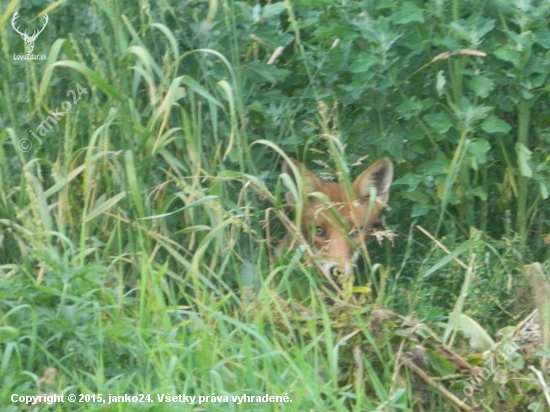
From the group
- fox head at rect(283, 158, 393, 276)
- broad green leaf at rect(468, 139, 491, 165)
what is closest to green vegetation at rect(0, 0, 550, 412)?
broad green leaf at rect(468, 139, 491, 165)

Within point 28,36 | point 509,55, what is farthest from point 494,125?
point 28,36

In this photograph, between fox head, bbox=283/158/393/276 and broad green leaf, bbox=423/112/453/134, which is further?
fox head, bbox=283/158/393/276

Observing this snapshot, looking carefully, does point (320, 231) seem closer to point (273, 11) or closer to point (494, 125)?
point (494, 125)

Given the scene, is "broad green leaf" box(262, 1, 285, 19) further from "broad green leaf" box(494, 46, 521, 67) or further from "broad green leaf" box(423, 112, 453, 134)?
"broad green leaf" box(494, 46, 521, 67)

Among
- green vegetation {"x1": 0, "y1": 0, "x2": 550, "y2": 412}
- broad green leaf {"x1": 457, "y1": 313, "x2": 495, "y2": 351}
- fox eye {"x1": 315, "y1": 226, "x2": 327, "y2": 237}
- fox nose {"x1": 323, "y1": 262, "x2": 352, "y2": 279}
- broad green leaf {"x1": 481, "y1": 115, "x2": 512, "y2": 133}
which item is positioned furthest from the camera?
fox eye {"x1": 315, "y1": 226, "x2": 327, "y2": 237}

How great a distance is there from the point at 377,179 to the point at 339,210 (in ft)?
0.89

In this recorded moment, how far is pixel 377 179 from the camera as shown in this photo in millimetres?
4738

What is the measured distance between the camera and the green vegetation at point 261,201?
3316mm

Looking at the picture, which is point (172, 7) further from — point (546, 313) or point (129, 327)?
point (546, 313)

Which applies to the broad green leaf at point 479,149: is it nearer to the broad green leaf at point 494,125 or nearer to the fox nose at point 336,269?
the broad green leaf at point 494,125

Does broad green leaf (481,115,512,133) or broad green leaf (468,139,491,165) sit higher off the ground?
broad green leaf (481,115,512,133)

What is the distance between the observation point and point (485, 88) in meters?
4.26

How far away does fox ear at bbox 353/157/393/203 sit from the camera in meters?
4.63

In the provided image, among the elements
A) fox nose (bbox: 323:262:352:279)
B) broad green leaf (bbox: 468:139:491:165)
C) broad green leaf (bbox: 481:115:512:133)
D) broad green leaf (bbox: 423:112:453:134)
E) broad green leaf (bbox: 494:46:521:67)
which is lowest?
fox nose (bbox: 323:262:352:279)
